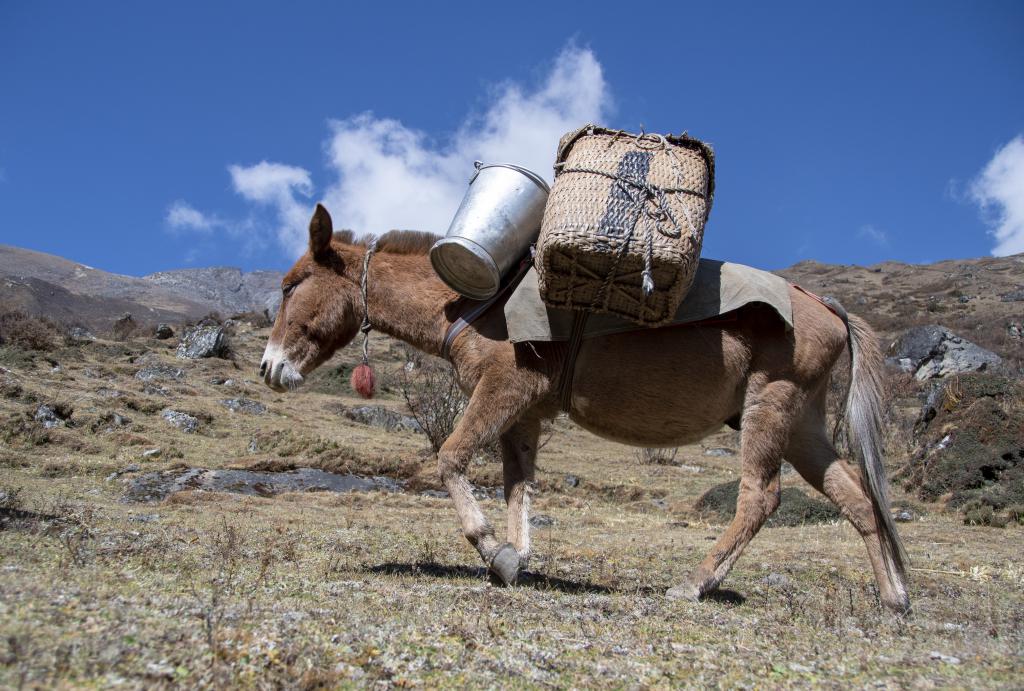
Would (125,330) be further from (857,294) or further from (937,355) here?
(857,294)

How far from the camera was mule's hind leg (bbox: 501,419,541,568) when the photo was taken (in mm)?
6471

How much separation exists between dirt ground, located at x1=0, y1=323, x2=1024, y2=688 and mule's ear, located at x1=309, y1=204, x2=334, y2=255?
2.66 meters

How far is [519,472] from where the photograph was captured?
6.68 m

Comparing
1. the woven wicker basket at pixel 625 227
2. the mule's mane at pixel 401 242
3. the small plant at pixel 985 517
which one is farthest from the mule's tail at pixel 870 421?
the small plant at pixel 985 517

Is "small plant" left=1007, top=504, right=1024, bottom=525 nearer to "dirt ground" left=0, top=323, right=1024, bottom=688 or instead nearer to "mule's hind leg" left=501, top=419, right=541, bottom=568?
"dirt ground" left=0, top=323, right=1024, bottom=688

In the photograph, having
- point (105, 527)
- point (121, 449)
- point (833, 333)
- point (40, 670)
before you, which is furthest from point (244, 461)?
point (40, 670)

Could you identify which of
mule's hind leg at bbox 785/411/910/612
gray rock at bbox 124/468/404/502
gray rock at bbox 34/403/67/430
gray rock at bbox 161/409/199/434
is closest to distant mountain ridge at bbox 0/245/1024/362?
gray rock at bbox 161/409/199/434

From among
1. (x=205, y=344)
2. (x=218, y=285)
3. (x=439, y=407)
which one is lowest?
(x=439, y=407)

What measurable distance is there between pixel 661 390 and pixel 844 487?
6.15 ft

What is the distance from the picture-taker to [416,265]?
693 cm

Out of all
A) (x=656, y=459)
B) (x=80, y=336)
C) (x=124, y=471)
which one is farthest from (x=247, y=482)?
(x=80, y=336)

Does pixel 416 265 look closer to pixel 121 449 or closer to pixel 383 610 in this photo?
pixel 383 610

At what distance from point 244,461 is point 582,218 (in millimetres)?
11523

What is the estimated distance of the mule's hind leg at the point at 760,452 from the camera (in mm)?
5973
